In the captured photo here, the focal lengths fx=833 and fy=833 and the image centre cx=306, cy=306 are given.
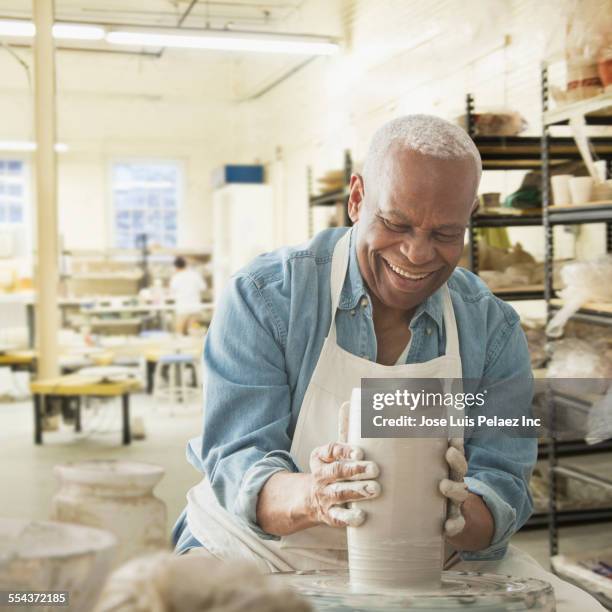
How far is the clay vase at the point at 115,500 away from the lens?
1.58ft

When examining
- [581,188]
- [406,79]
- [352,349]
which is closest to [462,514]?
[352,349]

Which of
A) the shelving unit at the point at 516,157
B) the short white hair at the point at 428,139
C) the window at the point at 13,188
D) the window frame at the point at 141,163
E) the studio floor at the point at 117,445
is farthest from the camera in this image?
the window frame at the point at 141,163

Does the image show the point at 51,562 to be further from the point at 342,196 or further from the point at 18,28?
the point at 342,196

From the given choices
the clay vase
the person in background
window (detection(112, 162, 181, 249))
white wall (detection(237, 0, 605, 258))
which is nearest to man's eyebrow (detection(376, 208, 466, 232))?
the clay vase

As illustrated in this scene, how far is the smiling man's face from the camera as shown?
102 cm

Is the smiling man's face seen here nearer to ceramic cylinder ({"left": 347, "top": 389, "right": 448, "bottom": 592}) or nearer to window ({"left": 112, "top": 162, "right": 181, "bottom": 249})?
ceramic cylinder ({"left": 347, "top": 389, "right": 448, "bottom": 592})

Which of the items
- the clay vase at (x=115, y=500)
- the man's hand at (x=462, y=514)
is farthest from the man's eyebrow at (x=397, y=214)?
the clay vase at (x=115, y=500)

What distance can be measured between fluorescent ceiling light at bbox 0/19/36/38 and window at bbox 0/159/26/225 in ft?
23.0

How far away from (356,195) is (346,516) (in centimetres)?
53

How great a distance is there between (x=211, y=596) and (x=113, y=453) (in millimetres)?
4499

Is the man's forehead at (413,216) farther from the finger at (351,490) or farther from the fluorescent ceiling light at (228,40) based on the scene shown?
the fluorescent ceiling light at (228,40)

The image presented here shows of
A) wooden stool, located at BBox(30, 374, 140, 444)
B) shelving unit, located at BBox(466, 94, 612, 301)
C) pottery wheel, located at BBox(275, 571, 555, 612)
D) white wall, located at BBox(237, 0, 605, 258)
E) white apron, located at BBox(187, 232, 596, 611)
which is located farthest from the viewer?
wooden stool, located at BBox(30, 374, 140, 444)

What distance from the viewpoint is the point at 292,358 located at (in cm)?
118

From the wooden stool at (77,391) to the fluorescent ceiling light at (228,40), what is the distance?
2.19 metres
